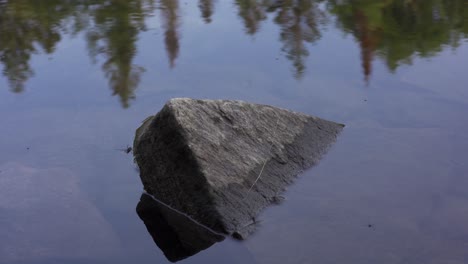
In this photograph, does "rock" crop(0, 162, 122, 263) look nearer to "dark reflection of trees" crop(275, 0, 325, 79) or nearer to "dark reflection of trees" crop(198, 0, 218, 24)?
"dark reflection of trees" crop(275, 0, 325, 79)

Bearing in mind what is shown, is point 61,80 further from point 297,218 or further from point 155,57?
point 297,218

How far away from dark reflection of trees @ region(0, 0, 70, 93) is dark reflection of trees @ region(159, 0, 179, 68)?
2.60ft

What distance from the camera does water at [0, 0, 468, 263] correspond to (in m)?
3.21

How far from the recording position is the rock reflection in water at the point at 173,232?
316 centimetres

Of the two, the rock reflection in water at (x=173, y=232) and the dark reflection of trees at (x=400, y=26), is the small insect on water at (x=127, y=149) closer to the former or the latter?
the rock reflection in water at (x=173, y=232)

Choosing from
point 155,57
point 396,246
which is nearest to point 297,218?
point 396,246

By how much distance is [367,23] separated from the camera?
5.55 metres

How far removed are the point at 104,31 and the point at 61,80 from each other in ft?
2.73

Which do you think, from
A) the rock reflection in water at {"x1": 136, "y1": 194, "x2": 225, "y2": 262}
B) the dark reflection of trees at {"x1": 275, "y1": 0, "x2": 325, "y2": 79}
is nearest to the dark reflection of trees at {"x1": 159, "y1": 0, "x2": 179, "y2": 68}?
the dark reflection of trees at {"x1": 275, "y1": 0, "x2": 325, "y2": 79}

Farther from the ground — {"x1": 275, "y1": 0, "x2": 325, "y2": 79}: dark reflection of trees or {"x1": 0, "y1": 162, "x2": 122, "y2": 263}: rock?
{"x1": 275, "y1": 0, "x2": 325, "y2": 79}: dark reflection of trees

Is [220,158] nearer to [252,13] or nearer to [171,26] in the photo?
[171,26]

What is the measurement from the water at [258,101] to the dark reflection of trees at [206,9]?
0.02 meters

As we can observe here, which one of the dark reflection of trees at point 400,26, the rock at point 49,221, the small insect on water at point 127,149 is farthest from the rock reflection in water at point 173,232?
the dark reflection of trees at point 400,26

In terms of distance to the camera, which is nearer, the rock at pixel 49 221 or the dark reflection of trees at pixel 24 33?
the rock at pixel 49 221
